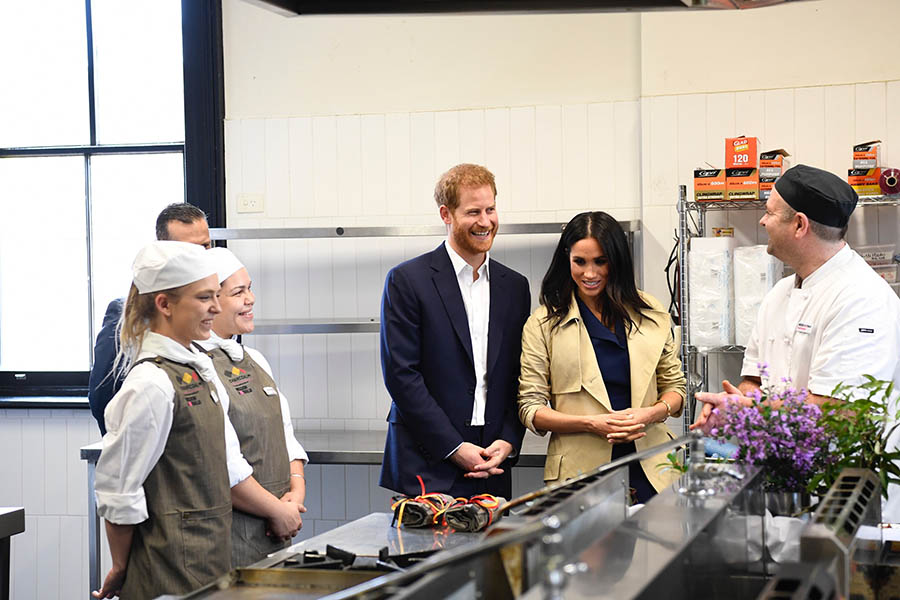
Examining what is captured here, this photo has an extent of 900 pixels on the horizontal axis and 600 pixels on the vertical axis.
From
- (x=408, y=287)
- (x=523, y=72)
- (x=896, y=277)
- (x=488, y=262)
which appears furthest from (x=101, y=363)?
(x=896, y=277)

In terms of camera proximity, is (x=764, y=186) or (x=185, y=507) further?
(x=764, y=186)

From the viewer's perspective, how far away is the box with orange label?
323cm

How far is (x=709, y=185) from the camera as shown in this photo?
3289 mm

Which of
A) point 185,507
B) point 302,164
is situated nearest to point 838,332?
Result: point 185,507

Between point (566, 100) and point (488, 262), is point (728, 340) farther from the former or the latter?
point (566, 100)

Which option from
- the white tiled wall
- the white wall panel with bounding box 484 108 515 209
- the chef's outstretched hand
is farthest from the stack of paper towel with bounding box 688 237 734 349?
the chef's outstretched hand

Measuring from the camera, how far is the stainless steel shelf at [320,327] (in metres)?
3.63

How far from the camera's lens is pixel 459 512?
7.00 feet

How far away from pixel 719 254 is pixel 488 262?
2.69 ft

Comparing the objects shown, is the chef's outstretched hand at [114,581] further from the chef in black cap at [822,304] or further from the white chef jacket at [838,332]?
the white chef jacket at [838,332]

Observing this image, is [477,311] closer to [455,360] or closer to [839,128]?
[455,360]

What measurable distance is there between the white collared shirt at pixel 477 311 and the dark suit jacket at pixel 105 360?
1.02 metres

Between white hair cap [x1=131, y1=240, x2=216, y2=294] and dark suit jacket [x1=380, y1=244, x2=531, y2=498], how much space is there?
89cm

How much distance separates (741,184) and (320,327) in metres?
1.60
